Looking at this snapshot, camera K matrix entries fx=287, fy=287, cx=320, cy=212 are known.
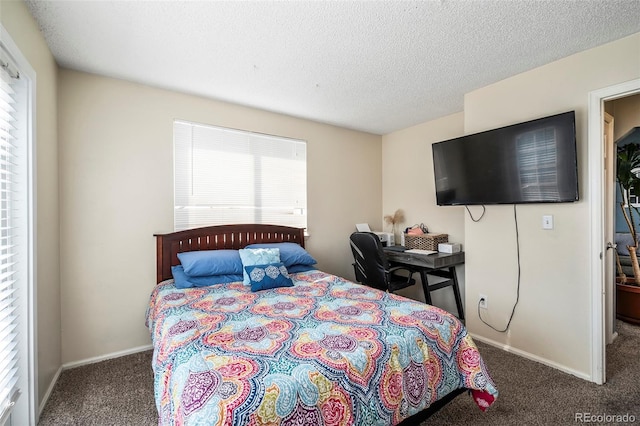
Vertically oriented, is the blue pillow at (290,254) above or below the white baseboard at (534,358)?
above

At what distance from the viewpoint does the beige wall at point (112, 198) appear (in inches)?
92.4

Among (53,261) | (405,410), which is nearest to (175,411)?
(405,410)

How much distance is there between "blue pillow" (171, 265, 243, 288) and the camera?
95.4 inches


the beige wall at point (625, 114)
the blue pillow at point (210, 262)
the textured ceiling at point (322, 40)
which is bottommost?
the blue pillow at point (210, 262)

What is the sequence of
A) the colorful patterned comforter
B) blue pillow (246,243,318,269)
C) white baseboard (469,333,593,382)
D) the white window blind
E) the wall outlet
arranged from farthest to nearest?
blue pillow (246,243,318,269), the wall outlet, white baseboard (469,333,593,382), the white window blind, the colorful patterned comforter

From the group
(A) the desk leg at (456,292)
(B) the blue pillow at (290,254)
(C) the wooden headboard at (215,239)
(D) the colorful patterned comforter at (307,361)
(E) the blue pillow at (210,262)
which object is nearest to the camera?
(D) the colorful patterned comforter at (307,361)

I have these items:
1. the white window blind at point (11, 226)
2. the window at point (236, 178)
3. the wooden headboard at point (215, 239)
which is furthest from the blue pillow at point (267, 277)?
the white window blind at point (11, 226)

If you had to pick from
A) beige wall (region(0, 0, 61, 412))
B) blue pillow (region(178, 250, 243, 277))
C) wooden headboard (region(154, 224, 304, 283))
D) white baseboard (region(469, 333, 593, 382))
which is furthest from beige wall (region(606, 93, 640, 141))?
beige wall (region(0, 0, 61, 412))

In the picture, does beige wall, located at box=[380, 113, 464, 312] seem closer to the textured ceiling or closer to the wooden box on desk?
the wooden box on desk

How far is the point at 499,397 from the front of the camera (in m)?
1.95

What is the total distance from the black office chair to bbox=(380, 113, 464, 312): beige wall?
84cm

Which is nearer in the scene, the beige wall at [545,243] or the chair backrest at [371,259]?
the beige wall at [545,243]

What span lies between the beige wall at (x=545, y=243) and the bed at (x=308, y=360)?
4.06 ft

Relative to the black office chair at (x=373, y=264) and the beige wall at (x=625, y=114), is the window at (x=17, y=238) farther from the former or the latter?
the beige wall at (x=625, y=114)
